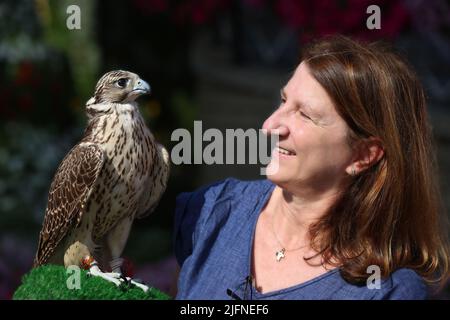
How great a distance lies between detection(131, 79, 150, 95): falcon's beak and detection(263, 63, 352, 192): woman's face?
1.28 feet

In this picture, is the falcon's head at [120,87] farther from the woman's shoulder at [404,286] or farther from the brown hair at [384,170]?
the woman's shoulder at [404,286]

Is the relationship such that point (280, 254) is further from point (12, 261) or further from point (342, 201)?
point (12, 261)

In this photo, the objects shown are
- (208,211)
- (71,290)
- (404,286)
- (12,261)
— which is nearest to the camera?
(71,290)

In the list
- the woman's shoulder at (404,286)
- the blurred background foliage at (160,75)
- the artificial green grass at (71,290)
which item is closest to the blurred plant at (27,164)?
the blurred background foliage at (160,75)

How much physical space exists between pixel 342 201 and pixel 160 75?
4021mm

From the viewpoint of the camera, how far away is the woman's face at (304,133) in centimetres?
223

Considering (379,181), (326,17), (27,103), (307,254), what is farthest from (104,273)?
(27,103)

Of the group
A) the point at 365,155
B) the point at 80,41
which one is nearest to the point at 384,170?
the point at 365,155

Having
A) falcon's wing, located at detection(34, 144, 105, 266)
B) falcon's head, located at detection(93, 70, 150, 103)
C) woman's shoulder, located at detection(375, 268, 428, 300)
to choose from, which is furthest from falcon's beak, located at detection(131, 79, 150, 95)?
woman's shoulder, located at detection(375, 268, 428, 300)

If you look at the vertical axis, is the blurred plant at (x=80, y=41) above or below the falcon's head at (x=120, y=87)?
above

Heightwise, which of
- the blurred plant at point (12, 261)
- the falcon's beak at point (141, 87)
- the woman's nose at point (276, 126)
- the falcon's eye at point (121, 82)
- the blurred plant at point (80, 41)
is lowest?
the blurred plant at point (12, 261)

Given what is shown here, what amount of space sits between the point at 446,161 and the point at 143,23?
2683 millimetres

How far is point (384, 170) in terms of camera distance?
232 cm

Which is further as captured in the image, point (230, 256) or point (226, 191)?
point (226, 191)
